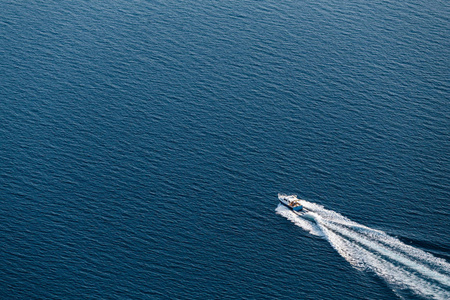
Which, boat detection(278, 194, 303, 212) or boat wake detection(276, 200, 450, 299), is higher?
boat detection(278, 194, 303, 212)

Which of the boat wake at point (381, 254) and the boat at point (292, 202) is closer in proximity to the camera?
the boat wake at point (381, 254)

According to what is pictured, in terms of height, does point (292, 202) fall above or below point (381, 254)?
above

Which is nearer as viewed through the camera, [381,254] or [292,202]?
[381,254]

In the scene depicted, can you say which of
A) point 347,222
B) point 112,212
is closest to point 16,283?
point 112,212

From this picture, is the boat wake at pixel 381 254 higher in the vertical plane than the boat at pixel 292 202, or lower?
lower

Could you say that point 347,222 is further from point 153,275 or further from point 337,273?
point 153,275
